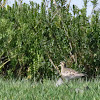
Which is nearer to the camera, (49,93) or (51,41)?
(49,93)

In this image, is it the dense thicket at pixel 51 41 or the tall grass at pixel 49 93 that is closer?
the tall grass at pixel 49 93

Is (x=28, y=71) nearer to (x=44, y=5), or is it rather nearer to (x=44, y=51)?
(x=44, y=51)

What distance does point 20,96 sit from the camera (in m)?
5.32

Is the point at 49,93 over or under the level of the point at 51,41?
under

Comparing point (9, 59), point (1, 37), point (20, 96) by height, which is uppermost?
point (1, 37)

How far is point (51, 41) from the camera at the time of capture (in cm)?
807

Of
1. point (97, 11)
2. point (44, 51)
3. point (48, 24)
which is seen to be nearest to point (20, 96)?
point (44, 51)

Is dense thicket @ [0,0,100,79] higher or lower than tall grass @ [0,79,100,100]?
higher

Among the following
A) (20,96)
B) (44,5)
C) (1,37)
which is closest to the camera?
(20,96)

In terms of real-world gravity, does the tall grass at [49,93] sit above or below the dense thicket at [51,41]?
below

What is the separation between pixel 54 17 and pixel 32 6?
0.95 m

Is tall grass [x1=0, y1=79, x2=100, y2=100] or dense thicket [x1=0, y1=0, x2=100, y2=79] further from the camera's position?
dense thicket [x1=0, y1=0, x2=100, y2=79]

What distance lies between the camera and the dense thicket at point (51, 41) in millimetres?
7937

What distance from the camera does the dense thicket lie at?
7.94 m
